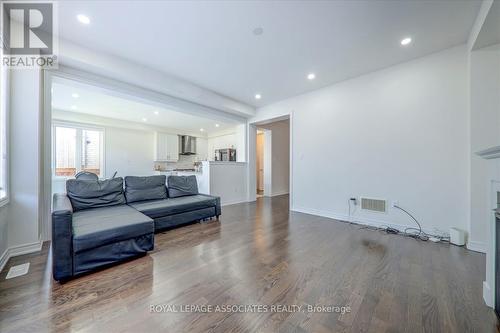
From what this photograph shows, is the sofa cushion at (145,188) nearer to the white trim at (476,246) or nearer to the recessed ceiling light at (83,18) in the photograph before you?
the recessed ceiling light at (83,18)

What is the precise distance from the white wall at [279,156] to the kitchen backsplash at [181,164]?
3.77 m

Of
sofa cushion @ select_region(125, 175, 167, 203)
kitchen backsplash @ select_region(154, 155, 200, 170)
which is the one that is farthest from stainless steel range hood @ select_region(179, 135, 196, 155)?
sofa cushion @ select_region(125, 175, 167, 203)

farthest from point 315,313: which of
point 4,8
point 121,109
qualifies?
point 121,109

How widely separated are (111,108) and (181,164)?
11.4 feet

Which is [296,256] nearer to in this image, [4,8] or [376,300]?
[376,300]

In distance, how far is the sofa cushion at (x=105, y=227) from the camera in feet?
6.18

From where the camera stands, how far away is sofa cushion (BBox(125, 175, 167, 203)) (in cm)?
334

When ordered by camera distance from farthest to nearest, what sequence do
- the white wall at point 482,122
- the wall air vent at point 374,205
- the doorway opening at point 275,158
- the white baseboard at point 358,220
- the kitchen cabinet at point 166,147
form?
the kitchen cabinet at point 166,147
the doorway opening at point 275,158
the wall air vent at point 374,205
the white baseboard at point 358,220
the white wall at point 482,122

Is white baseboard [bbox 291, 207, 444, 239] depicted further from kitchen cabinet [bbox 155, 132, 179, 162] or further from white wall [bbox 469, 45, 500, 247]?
kitchen cabinet [bbox 155, 132, 179, 162]

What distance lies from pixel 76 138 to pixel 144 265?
18.4 feet

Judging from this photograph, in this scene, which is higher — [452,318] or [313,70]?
[313,70]

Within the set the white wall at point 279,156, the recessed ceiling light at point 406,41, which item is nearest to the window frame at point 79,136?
the white wall at point 279,156

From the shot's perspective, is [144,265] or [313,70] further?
[313,70]

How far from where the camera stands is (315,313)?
1.41m
